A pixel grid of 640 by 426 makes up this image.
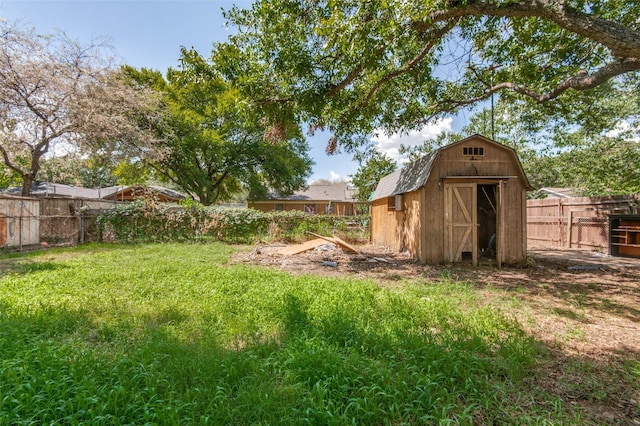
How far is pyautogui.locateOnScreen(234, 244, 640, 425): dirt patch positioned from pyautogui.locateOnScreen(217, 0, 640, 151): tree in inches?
137

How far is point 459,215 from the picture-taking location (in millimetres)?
8078

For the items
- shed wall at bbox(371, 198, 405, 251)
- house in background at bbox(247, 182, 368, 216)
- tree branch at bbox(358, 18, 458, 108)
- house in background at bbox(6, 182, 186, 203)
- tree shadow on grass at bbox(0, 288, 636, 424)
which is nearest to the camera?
tree shadow on grass at bbox(0, 288, 636, 424)

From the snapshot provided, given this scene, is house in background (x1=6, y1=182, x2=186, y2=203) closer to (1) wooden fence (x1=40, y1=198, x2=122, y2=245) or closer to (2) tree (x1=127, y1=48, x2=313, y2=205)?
(2) tree (x1=127, y1=48, x2=313, y2=205)

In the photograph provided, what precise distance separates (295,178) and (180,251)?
649 inches

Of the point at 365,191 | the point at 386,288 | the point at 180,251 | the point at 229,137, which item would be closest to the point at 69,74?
the point at 180,251

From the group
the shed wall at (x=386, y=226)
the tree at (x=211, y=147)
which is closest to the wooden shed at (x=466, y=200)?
the shed wall at (x=386, y=226)

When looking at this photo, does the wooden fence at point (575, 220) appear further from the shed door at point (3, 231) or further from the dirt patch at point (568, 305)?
the shed door at point (3, 231)

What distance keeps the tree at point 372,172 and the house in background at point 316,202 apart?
2.69m

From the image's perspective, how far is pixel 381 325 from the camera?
345 cm

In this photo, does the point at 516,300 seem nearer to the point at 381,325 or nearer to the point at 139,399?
the point at 381,325

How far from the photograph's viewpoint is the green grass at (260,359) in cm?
202

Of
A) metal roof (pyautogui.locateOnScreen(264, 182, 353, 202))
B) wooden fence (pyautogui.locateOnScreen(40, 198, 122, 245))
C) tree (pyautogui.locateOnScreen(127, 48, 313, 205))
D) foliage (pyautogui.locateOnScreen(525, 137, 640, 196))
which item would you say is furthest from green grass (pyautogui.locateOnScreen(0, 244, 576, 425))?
metal roof (pyautogui.locateOnScreen(264, 182, 353, 202))

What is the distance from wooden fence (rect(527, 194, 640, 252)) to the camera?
9.97 metres

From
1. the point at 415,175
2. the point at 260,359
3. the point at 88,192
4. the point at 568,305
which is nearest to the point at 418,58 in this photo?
the point at 415,175
